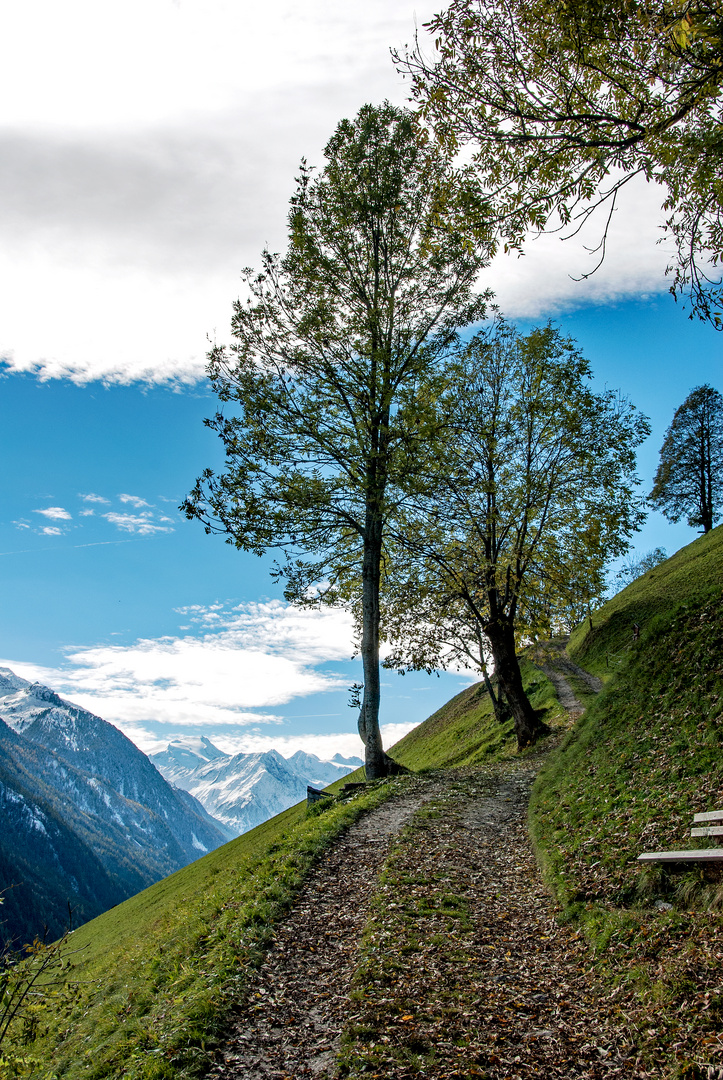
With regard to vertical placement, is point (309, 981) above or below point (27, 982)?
below

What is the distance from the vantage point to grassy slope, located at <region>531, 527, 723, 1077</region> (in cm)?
621

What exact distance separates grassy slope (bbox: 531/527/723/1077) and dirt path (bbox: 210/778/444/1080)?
3.30 m

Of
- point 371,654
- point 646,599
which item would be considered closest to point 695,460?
point 646,599

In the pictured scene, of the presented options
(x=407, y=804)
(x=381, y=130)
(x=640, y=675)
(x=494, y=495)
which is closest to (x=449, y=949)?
(x=407, y=804)

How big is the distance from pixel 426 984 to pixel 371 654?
10.8 metres

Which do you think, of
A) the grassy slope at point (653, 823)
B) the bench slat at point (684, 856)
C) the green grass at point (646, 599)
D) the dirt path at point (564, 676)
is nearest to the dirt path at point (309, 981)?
the grassy slope at point (653, 823)

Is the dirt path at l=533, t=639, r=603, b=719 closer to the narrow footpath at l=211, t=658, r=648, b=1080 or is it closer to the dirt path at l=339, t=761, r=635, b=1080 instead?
the narrow footpath at l=211, t=658, r=648, b=1080

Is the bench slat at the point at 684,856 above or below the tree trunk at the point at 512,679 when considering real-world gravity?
below

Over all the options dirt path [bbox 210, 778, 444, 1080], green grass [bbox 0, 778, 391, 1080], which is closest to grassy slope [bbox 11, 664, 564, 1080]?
green grass [bbox 0, 778, 391, 1080]

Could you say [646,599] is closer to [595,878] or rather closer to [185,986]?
[595,878]

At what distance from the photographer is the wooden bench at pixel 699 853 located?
7.36 metres

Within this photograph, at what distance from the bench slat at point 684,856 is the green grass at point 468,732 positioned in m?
17.6

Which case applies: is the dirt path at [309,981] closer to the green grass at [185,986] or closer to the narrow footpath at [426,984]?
the narrow footpath at [426,984]

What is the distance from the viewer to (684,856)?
304 inches
